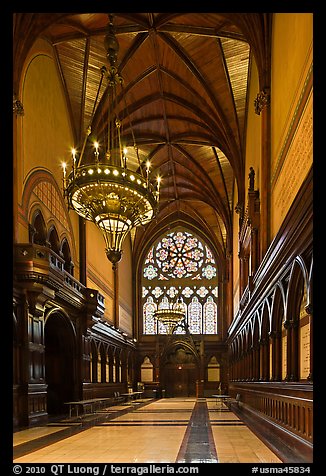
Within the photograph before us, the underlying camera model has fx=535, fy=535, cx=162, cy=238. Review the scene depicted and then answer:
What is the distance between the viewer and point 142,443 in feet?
25.5

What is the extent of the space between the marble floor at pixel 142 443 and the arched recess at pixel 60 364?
470 cm

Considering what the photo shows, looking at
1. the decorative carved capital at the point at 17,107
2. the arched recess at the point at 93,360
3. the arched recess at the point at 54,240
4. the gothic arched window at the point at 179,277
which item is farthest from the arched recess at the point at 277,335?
the gothic arched window at the point at 179,277

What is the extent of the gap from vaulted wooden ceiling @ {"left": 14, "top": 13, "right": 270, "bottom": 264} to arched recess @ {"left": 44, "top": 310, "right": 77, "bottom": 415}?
6411mm

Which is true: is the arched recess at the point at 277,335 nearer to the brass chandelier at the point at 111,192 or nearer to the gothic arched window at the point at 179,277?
the brass chandelier at the point at 111,192

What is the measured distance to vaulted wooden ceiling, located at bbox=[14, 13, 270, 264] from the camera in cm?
1308

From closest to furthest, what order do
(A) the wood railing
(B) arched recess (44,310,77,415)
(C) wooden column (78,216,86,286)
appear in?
1. (A) the wood railing
2. (B) arched recess (44,310,77,415)
3. (C) wooden column (78,216,86,286)

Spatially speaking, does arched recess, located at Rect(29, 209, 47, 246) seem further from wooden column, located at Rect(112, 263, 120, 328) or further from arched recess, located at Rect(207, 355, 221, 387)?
arched recess, located at Rect(207, 355, 221, 387)

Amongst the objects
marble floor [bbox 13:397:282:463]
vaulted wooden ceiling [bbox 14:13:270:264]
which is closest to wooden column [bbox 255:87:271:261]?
vaulted wooden ceiling [bbox 14:13:270:264]

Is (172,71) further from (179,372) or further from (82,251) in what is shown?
(179,372)

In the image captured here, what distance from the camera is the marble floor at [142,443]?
20.9 ft

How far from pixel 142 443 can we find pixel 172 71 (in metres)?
12.7

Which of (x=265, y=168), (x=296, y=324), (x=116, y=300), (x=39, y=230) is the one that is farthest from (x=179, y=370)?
(x=296, y=324)

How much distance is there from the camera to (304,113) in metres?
7.57
